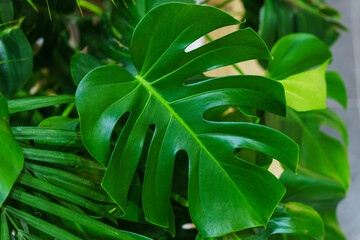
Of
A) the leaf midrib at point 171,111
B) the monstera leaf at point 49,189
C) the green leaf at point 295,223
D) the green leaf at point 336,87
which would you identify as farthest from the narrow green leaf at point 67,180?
the green leaf at point 336,87

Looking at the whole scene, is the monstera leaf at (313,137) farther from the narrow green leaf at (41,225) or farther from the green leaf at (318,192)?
the narrow green leaf at (41,225)

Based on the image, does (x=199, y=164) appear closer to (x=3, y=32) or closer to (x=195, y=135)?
(x=195, y=135)

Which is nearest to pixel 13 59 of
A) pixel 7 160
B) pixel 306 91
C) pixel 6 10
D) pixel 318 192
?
pixel 6 10

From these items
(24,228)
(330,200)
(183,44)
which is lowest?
(330,200)

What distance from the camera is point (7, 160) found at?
1.41ft

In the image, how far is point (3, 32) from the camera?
685mm

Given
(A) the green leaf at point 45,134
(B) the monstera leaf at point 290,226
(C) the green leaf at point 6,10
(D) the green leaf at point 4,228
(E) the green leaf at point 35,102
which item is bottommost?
(B) the monstera leaf at point 290,226

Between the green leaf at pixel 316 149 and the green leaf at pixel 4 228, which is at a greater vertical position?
the green leaf at pixel 4 228

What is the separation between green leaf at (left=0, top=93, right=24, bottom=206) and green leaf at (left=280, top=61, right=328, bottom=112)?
0.38m

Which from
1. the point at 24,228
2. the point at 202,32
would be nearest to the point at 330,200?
the point at 202,32

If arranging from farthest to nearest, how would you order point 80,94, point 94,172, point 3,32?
1. point 3,32
2. point 94,172
3. point 80,94

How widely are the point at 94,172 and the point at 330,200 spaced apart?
0.48 m

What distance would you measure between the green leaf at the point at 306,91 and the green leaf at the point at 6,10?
476mm

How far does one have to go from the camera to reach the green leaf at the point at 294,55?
0.72 m
